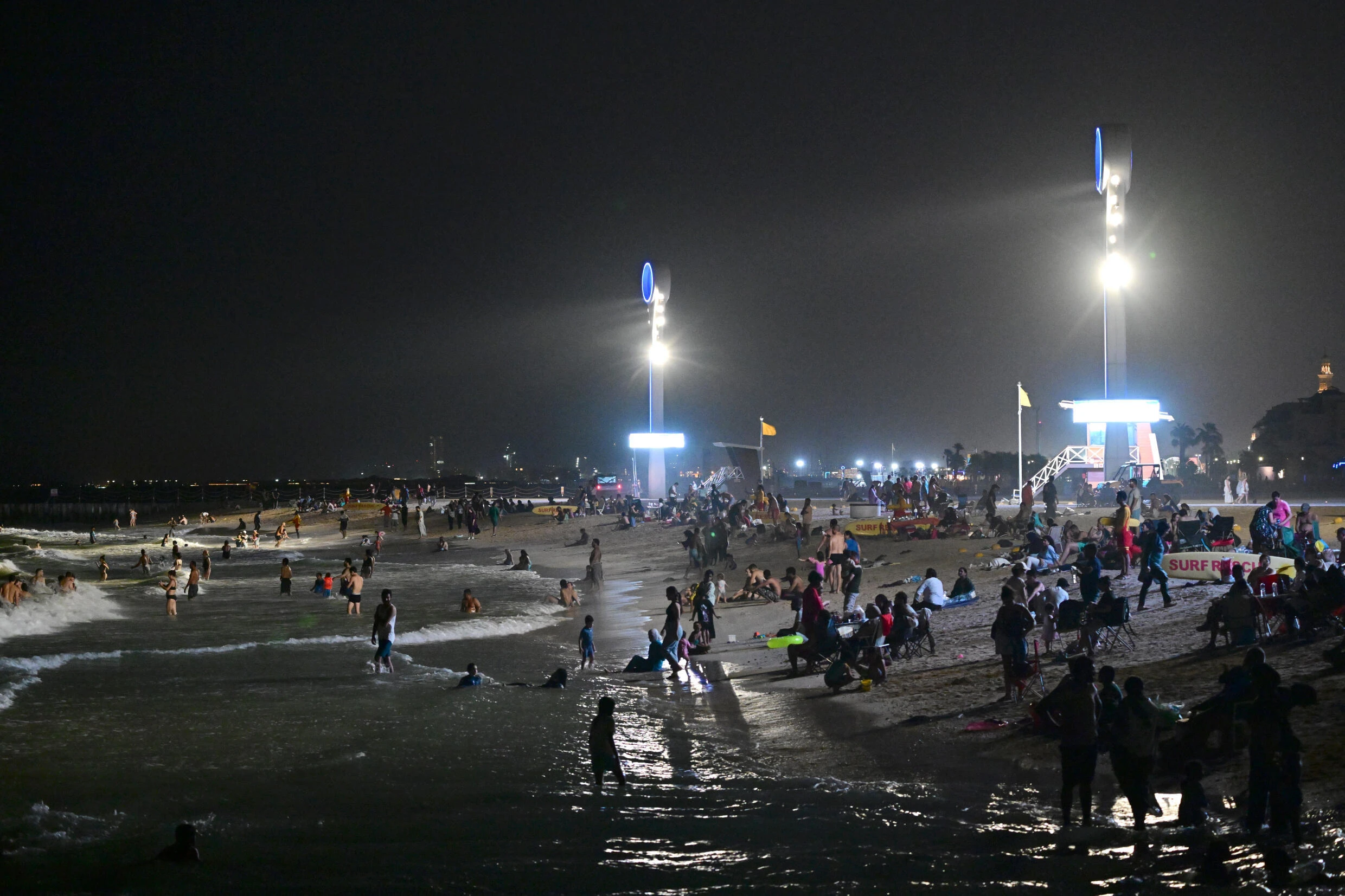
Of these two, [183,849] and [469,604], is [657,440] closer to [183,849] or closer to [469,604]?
[469,604]

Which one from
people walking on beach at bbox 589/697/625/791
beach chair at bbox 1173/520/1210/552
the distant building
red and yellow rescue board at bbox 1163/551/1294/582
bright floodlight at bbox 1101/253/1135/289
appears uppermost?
bright floodlight at bbox 1101/253/1135/289

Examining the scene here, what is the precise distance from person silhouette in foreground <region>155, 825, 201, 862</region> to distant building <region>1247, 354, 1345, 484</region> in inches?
2668

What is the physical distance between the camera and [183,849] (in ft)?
25.1

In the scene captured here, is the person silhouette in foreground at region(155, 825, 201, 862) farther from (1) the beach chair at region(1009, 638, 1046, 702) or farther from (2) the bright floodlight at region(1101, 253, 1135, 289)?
(2) the bright floodlight at region(1101, 253, 1135, 289)

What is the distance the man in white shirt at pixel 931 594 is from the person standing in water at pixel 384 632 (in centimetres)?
856

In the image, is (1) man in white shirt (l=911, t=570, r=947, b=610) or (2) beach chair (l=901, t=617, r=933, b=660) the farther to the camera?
(1) man in white shirt (l=911, t=570, r=947, b=610)

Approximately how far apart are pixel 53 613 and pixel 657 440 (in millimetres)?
37311

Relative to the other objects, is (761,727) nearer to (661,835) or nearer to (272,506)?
(661,835)

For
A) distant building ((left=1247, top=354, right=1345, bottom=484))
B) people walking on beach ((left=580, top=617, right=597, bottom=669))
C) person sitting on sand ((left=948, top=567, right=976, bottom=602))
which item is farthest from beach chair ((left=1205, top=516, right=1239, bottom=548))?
distant building ((left=1247, top=354, right=1345, bottom=484))

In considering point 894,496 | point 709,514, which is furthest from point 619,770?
point 709,514

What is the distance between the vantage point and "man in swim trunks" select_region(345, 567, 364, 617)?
78.4ft

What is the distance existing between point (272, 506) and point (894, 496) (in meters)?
70.2

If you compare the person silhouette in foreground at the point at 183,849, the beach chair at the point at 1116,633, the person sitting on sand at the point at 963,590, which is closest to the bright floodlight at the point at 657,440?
the person sitting on sand at the point at 963,590

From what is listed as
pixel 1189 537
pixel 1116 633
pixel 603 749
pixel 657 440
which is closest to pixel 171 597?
pixel 603 749
